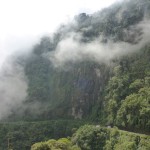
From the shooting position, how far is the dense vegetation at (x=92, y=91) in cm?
9675

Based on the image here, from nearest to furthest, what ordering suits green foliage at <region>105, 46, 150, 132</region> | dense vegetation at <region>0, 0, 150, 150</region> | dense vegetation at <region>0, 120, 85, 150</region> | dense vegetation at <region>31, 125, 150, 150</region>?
dense vegetation at <region>31, 125, 150, 150</region>, green foliage at <region>105, 46, 150, 132</region>, dense vegetation at <region>0, 0, 150, 150</region>, dense vegetation at <region>0, 120, 85, 150</region>

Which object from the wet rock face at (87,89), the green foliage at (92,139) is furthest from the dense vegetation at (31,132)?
the green foliage at (92,139)

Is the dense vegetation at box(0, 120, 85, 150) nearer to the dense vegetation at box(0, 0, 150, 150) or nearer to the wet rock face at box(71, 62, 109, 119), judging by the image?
the dense vegetation at box(0, 0, 150, 150)

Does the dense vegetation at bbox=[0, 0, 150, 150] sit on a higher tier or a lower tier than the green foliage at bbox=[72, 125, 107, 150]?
higher

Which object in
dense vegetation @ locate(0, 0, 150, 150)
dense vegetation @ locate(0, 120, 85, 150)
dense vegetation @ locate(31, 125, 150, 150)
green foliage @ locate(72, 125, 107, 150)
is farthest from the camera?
dense vegetation @ locate(0, 120, 85, 150)

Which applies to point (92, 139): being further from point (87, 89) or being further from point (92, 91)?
point (87, 89)

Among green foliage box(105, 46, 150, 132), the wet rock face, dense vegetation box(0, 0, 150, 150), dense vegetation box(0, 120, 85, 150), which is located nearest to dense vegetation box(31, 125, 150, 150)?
dense vegetation box(0, 0, 150, 150)

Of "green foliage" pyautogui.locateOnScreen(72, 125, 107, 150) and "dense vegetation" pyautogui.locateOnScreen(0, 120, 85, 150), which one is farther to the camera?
"dense vegetation" pyautogui.locateOnScreen(0, 120, 85, 150)

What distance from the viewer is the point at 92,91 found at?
138 m

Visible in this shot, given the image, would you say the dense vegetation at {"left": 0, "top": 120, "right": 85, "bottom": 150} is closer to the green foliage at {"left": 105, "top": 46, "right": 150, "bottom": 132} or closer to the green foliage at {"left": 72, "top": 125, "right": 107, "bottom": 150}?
the green foliage at {"left": 105, "top": 46, "right": 150, "bottom": 132}

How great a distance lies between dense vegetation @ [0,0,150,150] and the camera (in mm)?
96750

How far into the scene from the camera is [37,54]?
548ft

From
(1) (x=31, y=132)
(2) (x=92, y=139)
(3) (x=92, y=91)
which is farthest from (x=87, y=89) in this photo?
(2) (x=92, y=139)

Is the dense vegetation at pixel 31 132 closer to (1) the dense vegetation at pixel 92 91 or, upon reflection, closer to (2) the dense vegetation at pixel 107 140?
(1) the dense vegetation at pixel 92 91
